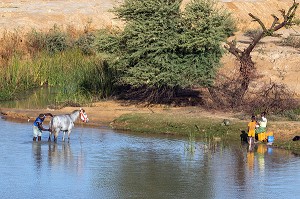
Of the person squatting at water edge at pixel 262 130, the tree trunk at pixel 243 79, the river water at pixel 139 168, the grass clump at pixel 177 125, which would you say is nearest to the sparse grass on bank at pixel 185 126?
the grass clump at pixel 177 125

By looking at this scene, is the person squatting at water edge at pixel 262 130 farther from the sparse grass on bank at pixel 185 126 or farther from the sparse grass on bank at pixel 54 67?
the sparse grass on bank at pixel 54 67

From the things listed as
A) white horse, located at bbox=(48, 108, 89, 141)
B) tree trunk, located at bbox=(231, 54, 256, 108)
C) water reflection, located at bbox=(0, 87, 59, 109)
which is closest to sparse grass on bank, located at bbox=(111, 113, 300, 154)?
tree trunk, located at bbox=(231, 54, 256, 108)

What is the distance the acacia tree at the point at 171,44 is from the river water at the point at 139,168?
4.08 metres

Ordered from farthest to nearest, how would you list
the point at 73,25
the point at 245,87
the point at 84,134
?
1. the point at 73,25
2. the point at 245,87
3. the point at 84,134

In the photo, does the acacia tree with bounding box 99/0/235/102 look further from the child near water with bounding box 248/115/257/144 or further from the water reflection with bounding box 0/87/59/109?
the child near water with bounding box 248/115/257/144

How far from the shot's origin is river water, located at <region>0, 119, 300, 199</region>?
17672mm

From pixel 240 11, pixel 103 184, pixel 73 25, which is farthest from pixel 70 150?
pixel 240 11

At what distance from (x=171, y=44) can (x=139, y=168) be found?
30.6 ft

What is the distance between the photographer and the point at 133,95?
31.7 meters

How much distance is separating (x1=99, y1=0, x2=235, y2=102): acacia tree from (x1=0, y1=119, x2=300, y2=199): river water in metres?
4.08

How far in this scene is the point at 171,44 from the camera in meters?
28.7

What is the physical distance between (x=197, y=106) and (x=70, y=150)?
26.6ft

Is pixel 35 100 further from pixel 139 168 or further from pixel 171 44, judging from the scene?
pixel 139 168

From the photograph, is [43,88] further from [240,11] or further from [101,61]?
[240,11]
